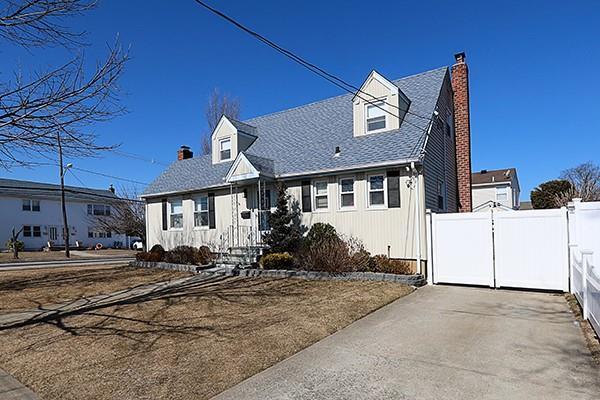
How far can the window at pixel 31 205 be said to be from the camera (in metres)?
38.7

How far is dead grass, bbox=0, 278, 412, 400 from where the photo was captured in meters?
4.43

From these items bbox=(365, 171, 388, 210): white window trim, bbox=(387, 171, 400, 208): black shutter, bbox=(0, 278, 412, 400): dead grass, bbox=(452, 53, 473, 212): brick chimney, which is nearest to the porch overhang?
bbox=(365, 171, 388, 210): white window trim

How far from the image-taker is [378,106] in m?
14.5

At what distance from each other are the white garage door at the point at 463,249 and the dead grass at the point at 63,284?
9193 mm

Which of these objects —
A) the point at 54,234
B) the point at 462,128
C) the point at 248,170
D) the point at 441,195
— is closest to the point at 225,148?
the point at 248,170

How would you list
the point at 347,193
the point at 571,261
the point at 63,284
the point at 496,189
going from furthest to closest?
1. the point at 496,189
2. the point at 347,193
3. the point at 63,284
4. the point at 571,261

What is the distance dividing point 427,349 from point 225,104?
94.5 ft

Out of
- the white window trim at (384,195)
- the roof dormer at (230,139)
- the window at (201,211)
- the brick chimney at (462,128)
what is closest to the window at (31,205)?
the window at (201,211)

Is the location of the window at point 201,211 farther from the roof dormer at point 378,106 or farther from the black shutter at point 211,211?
the roof dormer at point 378,106

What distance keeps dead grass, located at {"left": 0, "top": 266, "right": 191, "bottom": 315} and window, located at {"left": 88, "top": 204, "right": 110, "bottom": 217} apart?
30.9 m

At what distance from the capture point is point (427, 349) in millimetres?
5570

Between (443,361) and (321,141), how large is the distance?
39.2ft

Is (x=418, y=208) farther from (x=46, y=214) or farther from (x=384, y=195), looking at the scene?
(x=46, y=214)

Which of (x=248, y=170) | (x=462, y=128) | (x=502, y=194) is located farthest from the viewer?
(x=502, y=194)
